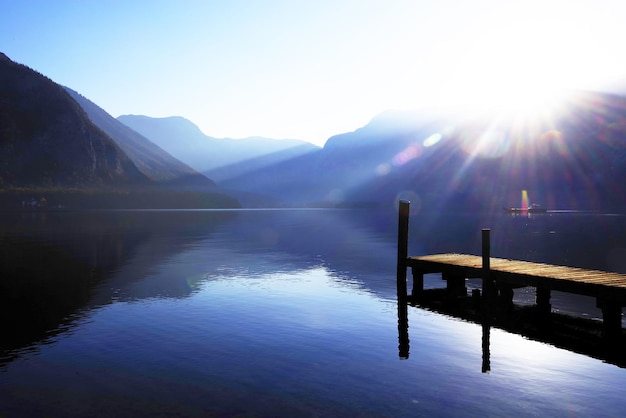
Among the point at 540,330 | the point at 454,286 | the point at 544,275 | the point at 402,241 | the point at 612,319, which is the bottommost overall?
the point at 540,330

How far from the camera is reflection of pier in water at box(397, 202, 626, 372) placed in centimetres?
1791

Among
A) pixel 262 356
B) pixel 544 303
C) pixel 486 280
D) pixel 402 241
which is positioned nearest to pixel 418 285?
pixel 402 241

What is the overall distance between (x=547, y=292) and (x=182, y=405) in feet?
53.2

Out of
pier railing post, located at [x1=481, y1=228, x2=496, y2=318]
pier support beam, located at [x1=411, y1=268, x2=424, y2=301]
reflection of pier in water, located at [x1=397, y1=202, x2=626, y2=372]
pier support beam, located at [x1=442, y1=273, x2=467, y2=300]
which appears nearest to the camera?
reflection of pier in water, located at [x1=397, y1=202, x2=626, y2=372]

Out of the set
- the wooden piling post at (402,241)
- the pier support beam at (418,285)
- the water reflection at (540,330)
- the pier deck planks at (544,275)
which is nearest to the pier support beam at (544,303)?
the water reflection at (540,330)

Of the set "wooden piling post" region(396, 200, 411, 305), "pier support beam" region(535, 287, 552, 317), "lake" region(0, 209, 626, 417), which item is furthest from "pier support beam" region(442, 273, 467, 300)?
"pier support beam" region(535, 287, 552, 317)

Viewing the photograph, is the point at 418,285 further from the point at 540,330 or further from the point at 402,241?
the point at 540,330

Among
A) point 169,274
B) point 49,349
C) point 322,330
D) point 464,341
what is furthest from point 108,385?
point 169,274

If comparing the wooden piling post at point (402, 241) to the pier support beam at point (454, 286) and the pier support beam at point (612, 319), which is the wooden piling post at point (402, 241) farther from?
the pier support beam at point (612, 319)

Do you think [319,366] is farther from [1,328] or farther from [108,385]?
[1,328]

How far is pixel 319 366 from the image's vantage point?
55.8 ft

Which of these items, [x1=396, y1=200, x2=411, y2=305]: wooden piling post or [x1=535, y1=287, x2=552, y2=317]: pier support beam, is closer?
[x1=535, y1=287, x2=552, y2=317]: pier support beam

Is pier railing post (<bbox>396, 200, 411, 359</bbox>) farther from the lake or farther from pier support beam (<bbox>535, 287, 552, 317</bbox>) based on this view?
pier support beam (<bbox>535, 287, 552, 317</bbox>)

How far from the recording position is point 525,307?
22594mm
